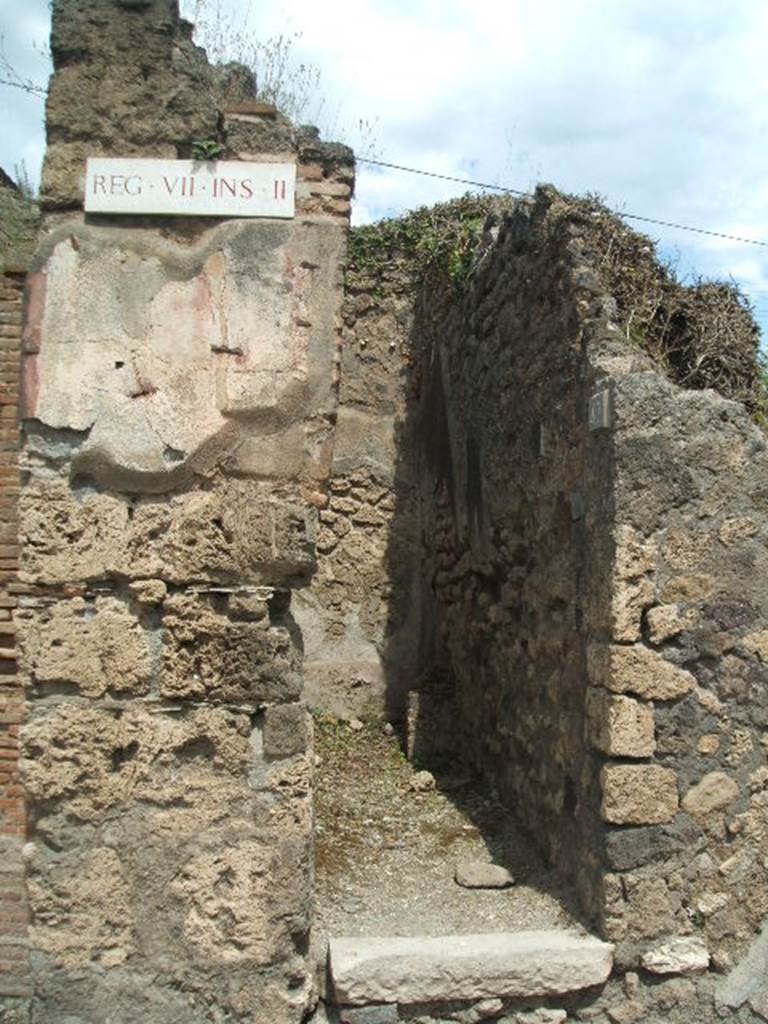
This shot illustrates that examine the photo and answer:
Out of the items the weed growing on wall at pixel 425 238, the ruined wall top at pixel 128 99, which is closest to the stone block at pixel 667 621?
the ruined wall top at pixel 128 99

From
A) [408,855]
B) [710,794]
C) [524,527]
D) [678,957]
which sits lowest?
[678,957]

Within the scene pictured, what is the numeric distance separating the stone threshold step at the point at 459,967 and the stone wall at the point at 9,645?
1.20 meters

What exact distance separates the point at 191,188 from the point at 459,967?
268cm

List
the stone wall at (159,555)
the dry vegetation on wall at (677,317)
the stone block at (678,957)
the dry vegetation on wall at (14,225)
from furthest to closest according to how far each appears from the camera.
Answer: the dry vegetation on wall at (677,317) → the dry vegetation on wall at (14,225) → the stone block at (678,957) → the stone wall at (159,555)

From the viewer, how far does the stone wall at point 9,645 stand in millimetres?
3729

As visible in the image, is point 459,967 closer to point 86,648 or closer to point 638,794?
point 638,794

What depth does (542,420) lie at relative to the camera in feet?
15.4

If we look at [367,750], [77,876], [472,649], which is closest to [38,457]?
[77,876]

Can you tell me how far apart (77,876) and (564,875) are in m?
2.06

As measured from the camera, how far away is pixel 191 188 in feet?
9.68

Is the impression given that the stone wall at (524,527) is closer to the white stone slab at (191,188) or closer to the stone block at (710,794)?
the stone block at (710,794)

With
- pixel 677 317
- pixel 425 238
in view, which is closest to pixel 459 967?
pixel 677 317

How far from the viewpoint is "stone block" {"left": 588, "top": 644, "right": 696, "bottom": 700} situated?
12.0ft

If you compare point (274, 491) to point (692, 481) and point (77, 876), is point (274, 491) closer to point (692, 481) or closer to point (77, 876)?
point (77, 876)
